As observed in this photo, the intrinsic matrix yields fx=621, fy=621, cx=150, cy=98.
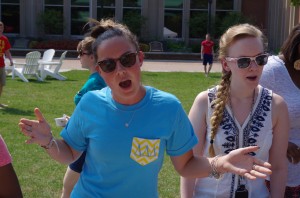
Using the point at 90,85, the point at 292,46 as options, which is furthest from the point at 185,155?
the point at 90,85

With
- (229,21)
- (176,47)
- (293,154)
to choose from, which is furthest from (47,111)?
(229,21)

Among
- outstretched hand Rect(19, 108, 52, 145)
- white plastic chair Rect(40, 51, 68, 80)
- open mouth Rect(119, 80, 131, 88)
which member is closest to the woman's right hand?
open mouth Rect(119, 80, 131, 88)

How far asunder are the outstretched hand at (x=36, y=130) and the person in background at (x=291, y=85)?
5.32 ft

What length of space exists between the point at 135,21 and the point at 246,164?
37992 mm

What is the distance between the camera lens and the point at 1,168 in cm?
285

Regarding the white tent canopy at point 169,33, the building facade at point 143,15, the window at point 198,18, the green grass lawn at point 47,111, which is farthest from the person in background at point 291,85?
the white tent canopy at point 169,33

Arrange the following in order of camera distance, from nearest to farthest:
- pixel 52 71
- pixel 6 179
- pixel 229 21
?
pixel 6 179 → pixel 52 71 → pixel 229 21

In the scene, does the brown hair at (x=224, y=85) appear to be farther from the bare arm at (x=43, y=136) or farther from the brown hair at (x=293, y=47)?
the bare arm at (x=43, y=136)

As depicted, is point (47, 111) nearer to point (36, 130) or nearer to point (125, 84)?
point (36, 130)

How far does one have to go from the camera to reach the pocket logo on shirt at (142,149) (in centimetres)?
300

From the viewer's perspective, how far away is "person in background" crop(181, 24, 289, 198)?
3.50 m

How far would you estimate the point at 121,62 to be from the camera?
119 inches

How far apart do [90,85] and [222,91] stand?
1.93 m

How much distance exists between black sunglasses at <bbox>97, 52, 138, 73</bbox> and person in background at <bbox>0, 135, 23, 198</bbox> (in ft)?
2.01
